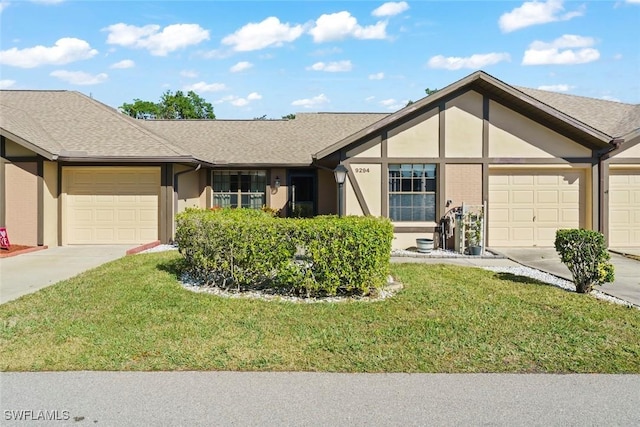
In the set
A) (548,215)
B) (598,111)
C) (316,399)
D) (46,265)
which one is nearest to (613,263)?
(548,215)

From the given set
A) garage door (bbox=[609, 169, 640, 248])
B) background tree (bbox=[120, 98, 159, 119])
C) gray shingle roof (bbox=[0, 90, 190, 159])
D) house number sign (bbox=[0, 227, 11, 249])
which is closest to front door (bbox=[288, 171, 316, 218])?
gray shingle roof (bbox=[0, 90, 190, 159])

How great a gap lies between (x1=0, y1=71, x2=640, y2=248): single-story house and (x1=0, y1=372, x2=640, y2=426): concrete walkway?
833cm

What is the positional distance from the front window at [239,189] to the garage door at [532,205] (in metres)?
8.58

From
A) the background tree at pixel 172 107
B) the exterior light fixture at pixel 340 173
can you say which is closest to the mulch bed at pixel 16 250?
the exterior light fixture at pixel 340 173

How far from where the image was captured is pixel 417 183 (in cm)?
1224

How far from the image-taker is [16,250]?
11.8m

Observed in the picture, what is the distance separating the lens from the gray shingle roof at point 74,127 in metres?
12.8

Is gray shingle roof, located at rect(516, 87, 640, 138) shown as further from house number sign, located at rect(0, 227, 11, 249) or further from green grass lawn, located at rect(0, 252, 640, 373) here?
house number sign, located at rect(0, 227, 11, 249)

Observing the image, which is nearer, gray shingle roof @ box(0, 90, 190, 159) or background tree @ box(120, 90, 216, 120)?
gray shingle roof @ box(0, 90, 190, 159)

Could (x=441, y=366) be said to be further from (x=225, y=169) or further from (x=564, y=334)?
(x=225, y=169)

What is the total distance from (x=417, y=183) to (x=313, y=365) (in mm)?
8897

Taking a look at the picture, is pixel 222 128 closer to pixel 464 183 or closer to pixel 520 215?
pixel 464 183

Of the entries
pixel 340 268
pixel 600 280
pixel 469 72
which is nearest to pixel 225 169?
pixel 469 72

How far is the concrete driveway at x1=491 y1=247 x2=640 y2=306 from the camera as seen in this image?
291 inches
